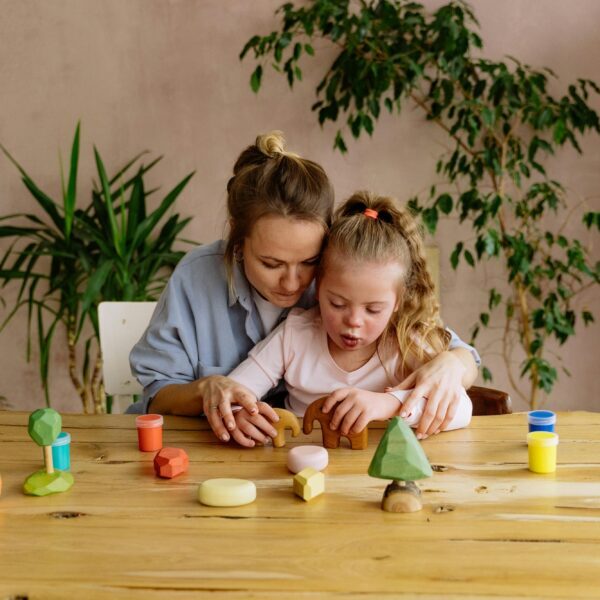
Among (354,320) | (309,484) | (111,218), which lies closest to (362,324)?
(354,320)

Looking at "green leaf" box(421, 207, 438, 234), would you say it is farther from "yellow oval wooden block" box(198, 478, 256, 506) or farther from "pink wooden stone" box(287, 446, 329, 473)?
"yellow oval wooden block" box(198, 478, 256, 506)

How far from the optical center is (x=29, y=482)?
1.28 m

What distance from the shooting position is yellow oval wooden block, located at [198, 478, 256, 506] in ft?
3.95

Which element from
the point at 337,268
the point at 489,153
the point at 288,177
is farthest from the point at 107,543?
the point at 489,153

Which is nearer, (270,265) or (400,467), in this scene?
(400,467)

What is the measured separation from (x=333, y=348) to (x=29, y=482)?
772 mm

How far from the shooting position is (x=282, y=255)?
1.69 metres

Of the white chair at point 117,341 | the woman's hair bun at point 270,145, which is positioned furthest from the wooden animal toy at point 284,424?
the white chair at point 117,341

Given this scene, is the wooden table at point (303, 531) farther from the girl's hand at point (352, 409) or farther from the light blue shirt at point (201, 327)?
the light blue shirt at point (201, 327)

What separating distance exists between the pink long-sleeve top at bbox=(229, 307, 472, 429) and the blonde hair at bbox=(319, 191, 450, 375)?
6 centimetres

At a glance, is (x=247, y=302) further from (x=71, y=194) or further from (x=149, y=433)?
(x=71, y=194)

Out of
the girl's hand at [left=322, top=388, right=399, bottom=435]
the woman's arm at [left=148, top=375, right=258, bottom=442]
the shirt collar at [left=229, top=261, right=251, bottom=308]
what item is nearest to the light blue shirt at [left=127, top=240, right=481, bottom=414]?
the shirt collar at [left=229, top=261, right=251, bottom=308]

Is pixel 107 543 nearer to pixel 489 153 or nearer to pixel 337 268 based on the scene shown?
pixel 337 268

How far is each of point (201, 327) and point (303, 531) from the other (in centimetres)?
86
